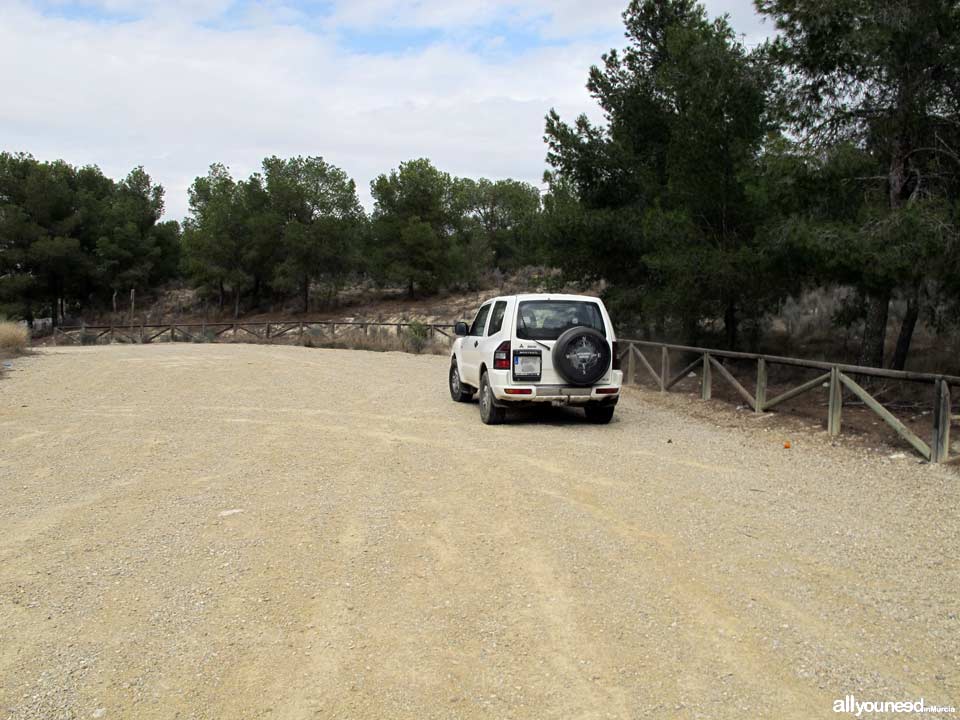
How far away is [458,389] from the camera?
44.3 ft

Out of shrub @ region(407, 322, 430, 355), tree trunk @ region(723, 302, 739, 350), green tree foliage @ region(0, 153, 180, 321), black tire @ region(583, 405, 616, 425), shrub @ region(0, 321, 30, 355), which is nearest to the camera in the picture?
black tire @ region(583, 405, 616, 425)

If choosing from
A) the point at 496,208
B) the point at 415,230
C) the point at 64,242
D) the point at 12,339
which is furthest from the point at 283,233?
the point at 12,339

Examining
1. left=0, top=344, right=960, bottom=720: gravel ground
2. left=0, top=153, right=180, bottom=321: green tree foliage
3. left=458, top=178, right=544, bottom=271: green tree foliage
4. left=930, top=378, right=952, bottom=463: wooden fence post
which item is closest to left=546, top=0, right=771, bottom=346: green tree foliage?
left=930, top=378, right=952, bottom=463: wooden fence post

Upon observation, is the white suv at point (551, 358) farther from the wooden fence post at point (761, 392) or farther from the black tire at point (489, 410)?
the wooden fence post at point (761, 392)

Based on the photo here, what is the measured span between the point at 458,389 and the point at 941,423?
7454 mm

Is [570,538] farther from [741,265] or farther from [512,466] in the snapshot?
[741,265]

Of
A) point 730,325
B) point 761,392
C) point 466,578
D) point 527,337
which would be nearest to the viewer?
point 466,578

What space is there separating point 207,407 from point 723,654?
10282 mm

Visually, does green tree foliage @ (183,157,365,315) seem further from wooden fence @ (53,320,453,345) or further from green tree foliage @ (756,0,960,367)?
green tree foliage @ (756,0,960,367)

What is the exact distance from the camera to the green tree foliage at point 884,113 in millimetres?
10477

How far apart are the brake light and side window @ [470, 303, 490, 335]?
1.54 meters

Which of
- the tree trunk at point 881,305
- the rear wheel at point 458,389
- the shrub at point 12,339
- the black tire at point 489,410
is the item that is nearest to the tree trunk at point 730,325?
the tree trunk at point 881,305

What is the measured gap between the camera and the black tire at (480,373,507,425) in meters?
10.8

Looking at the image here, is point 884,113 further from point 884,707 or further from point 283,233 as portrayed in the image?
point 283,233
